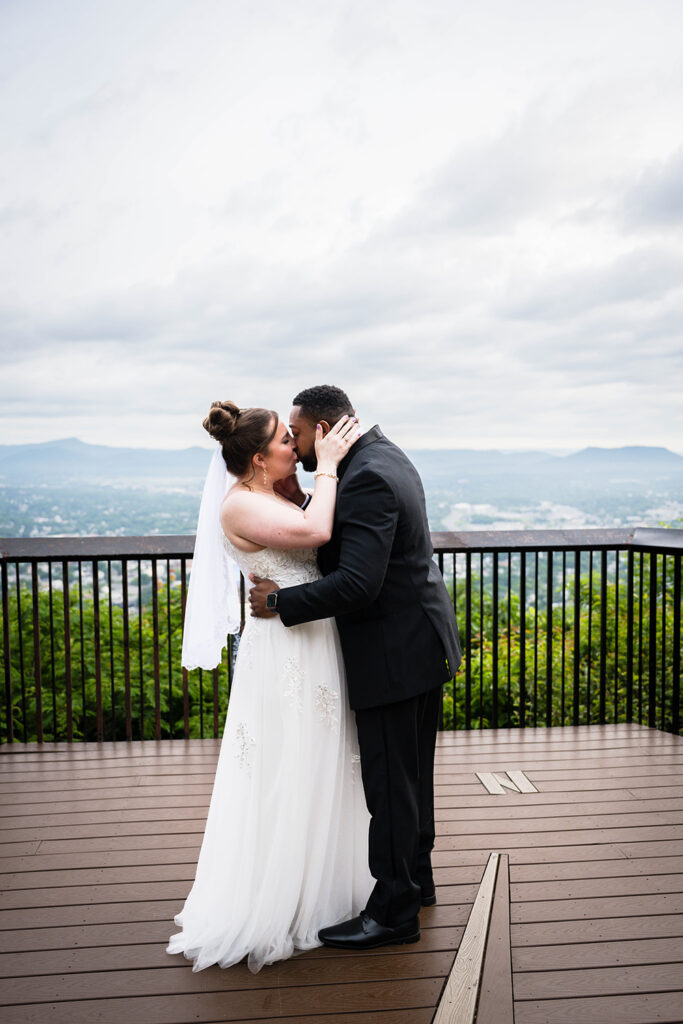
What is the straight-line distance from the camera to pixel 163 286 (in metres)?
12.6

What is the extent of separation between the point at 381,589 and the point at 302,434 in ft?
1.77

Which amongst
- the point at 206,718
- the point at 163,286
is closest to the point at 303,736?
the point at 206,718

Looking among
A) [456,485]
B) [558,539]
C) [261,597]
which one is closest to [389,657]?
[261,597]

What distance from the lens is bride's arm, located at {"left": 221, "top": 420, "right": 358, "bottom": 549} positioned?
2117 mm

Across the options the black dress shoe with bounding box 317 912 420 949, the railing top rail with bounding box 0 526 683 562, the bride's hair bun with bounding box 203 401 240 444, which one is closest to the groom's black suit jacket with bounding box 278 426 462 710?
the bride's hair bun with bounding box 203 401 240 444

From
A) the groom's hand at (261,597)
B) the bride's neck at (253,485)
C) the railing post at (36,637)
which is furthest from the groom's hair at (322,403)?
the railing post at (36,637)

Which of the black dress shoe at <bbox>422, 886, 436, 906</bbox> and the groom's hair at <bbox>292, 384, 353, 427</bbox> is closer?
the groom's hair at <bbox>292, 384, 353, 427</bbox>

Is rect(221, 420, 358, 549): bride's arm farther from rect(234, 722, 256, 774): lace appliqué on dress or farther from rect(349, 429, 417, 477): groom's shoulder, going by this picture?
rect(234, 722, 256, 774): lace appliqué on dress

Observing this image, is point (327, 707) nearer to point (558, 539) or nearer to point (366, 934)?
point (366, 934)

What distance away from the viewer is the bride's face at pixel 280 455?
7.42 ft

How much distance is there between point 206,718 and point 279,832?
176 inches

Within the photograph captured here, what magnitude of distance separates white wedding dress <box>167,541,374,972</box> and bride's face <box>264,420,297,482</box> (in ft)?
0.84

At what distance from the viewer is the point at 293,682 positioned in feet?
7.13

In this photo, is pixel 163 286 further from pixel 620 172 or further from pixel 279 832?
pixel 279 832
